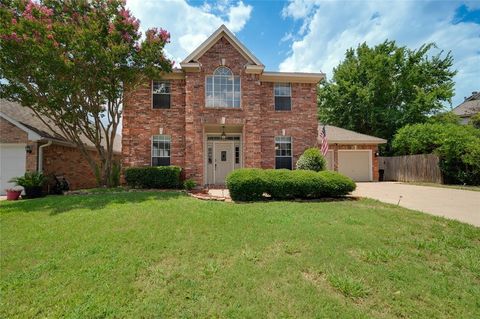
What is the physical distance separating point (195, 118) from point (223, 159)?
111 inches

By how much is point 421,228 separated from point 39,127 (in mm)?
17328

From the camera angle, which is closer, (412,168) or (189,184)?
(189,184)

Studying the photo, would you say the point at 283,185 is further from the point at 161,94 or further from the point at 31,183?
the point at 31,183

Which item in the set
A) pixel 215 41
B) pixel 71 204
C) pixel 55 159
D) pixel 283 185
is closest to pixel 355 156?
pixel 283 185

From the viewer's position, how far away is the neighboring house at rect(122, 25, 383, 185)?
508 inches

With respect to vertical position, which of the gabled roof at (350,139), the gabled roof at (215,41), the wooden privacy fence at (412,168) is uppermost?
the gabled roof at (215,41)

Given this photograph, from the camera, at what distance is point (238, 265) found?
3.98 metres

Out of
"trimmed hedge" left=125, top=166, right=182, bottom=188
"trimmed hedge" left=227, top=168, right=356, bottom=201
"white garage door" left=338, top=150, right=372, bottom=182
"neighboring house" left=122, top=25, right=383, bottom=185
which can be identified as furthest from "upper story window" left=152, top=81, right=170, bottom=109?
"white garage door" left=338, top=150, right=372, bottom=182

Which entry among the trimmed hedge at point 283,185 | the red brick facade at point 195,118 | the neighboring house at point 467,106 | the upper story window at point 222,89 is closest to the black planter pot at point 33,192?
the red brick facade at point 195,118

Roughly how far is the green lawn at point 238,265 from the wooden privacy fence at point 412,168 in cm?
1250

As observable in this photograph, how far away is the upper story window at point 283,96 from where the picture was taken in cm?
1416

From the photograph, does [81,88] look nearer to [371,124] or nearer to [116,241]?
[116,241]

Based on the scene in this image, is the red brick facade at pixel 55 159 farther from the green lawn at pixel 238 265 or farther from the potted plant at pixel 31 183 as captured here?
the green lawn at pixel 238 265

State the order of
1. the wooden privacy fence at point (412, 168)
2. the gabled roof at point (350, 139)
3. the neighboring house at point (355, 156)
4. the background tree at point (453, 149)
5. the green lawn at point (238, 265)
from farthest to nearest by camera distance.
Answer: the neighboring house at point (355, 156), the gabled roof at point (350, 139), the wooden privacy fence at point (412, 168), the background tree at point (453, 149), the green lawn at point (238, 265)
